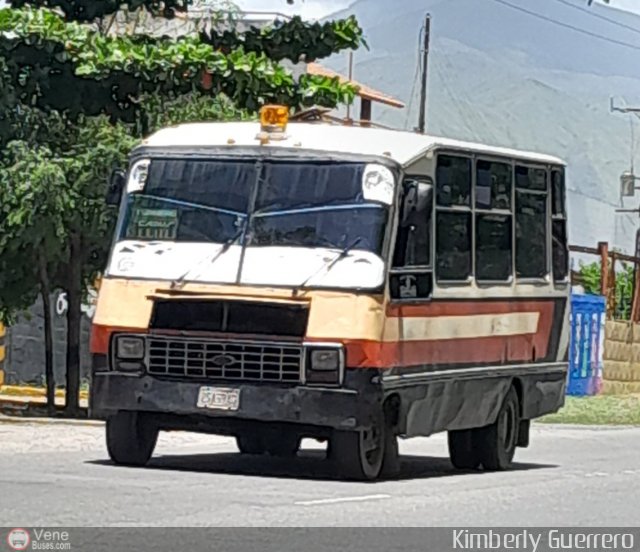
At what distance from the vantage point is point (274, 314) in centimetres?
1540

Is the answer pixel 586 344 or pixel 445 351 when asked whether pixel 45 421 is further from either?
pixel 586 344

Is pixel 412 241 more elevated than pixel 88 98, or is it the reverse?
pixel 88 98

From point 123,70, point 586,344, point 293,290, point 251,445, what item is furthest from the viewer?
point 586,344

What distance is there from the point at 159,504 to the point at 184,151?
4.29 metres

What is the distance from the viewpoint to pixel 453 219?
17.0m

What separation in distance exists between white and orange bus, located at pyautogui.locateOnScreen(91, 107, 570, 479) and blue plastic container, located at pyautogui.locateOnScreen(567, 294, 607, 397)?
61.0 ft

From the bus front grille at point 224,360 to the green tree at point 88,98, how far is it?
7597mm

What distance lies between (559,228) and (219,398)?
5.52m

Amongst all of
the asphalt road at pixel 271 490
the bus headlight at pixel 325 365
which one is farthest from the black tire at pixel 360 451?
the bus headlight at pixel 325 365

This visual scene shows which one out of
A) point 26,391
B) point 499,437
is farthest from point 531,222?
point 26,391

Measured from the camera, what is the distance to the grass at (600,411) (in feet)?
96.3

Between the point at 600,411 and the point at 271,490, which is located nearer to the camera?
the point at 271,490

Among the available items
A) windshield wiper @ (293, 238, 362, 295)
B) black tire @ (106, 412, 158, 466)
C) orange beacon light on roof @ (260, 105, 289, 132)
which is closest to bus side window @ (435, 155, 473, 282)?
windshield wiper @ (293, 238, 362, 295)
